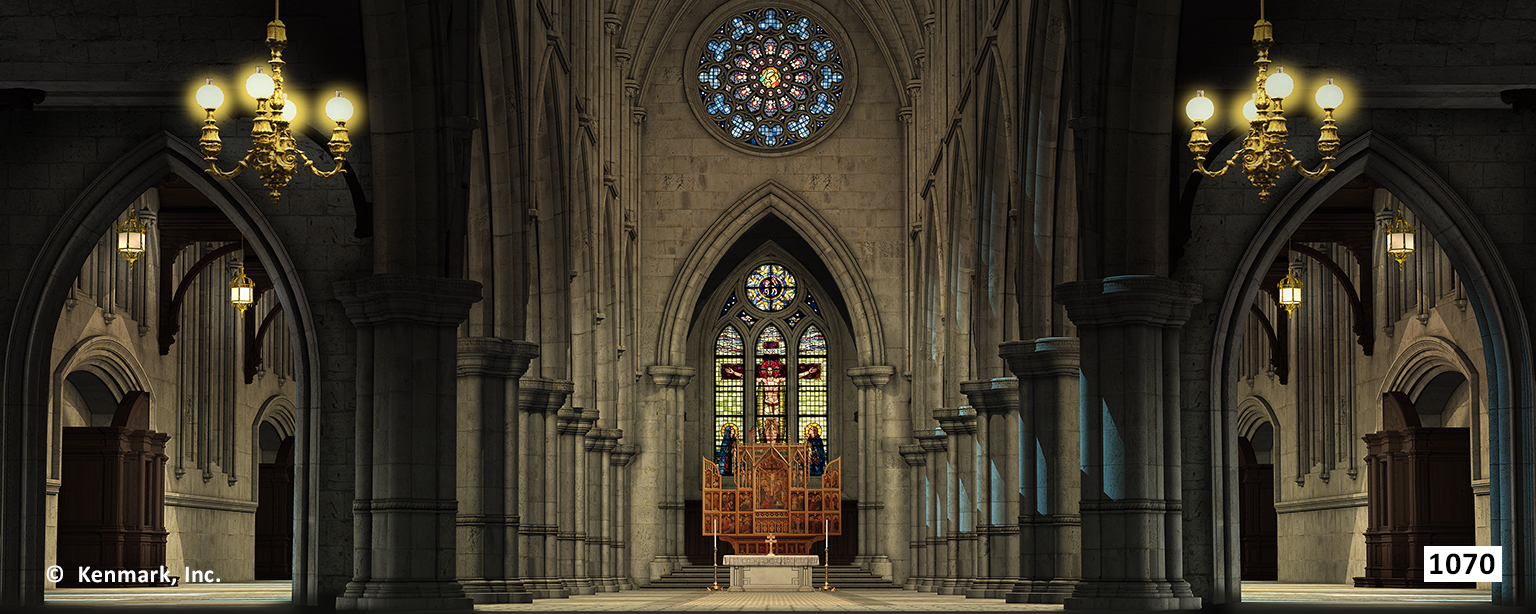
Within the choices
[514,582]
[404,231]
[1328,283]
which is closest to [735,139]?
[1328,283]

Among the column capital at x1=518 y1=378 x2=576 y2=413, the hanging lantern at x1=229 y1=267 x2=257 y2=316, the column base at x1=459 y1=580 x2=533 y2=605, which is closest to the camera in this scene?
the column base at x1=459 y1=580 x2=533 y2=605

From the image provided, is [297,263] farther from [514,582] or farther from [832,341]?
[832,341]

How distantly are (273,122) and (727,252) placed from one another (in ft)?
82.6

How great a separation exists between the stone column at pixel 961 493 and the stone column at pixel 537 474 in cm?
722

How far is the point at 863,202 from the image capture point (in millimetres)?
36031

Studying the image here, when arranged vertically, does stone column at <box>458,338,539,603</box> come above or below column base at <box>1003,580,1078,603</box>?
above

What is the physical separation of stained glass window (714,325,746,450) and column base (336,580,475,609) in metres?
26.5

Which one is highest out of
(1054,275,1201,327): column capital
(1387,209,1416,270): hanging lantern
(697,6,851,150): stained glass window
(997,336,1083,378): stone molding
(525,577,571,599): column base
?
(697,6,851,150): stained glass window

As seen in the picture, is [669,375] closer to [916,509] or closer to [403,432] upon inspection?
[916,509]

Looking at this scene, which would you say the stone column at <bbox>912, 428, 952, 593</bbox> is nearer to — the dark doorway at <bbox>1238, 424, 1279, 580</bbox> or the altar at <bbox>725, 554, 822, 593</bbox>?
the altar at <bbox>725, 554, 822, 593</bbox>

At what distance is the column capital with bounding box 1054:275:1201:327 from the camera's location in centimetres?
1294

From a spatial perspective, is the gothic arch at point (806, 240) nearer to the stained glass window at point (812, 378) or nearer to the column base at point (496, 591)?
the stained glass window at point (812, 378)

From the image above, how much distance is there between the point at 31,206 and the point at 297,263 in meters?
3.18

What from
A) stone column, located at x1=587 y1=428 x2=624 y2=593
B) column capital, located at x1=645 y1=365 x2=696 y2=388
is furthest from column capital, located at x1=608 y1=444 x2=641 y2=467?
column capital, located at x1=645 y1=365 x2=696 y2=388
